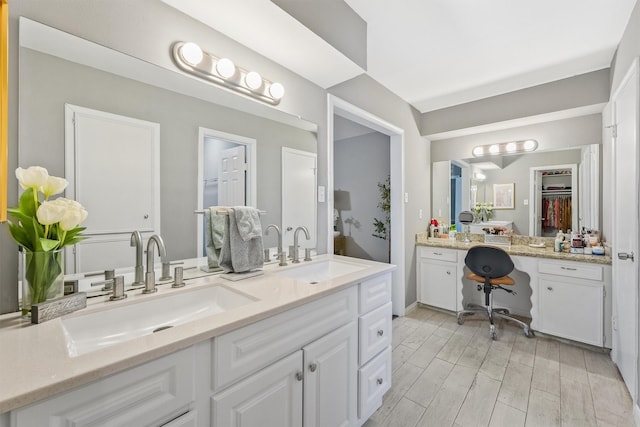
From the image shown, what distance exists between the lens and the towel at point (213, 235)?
1.44m

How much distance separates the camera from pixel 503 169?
3178 millimetres

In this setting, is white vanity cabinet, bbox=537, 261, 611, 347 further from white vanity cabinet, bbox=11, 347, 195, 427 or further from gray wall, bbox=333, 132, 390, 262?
white vanity cabinet, bbox=11, 347, 195, 427

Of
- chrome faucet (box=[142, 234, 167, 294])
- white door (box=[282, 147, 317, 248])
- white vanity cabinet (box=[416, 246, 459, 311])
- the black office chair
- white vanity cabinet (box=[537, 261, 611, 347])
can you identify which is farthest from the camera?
white vanity cabinet (box=[416, 246, 459, 311])

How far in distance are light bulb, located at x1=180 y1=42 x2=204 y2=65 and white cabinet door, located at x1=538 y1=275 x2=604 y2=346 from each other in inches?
126

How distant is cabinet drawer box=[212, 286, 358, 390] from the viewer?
88 cm

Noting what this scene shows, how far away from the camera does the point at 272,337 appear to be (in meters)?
1.03

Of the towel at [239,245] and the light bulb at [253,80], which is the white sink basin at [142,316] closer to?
the towel at [239,245]

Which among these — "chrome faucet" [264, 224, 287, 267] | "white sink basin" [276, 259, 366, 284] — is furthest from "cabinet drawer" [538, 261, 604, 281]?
"chrome faucet" [264, 224, 287, 267]

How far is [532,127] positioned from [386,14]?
2.23 metres

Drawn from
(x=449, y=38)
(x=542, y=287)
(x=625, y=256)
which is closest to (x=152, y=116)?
(x=449, y=38)

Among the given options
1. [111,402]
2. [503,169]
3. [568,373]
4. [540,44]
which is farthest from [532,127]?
[111,402]

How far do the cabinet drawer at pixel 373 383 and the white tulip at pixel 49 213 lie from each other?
4.83 ft

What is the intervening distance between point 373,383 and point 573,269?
210 centimetres

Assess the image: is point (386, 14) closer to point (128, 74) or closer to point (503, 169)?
point (128, 74)
